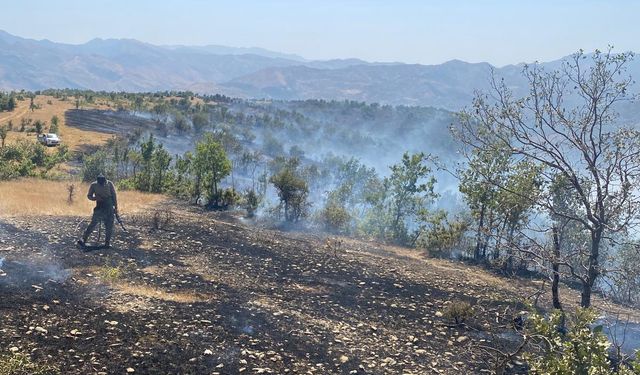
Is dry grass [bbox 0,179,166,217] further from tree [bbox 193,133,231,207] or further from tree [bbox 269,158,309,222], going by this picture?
tree [bbox 269,158,309,222]

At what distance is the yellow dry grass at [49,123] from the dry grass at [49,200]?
2414cm

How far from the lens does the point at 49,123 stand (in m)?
64.0

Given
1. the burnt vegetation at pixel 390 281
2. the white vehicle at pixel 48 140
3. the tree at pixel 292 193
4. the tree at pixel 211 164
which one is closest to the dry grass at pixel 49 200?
the burnt vegetation at pixel 390 281

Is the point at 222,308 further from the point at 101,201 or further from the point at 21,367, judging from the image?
the point at 101,201

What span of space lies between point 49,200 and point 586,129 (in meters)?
22.3

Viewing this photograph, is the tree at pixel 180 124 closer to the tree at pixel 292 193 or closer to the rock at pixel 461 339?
the tree at pixel 292 193

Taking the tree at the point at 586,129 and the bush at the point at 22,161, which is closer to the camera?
the tree at the point at 586,129

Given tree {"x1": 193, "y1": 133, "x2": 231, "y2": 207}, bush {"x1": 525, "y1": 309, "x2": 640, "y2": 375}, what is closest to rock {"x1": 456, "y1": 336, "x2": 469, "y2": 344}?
bush {"x1": 525, "y1": 309, "x2": 640, "y2": 375}

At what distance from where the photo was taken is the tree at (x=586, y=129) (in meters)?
9.60

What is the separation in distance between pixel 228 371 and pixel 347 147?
125 meters

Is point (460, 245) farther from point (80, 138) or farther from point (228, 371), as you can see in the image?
point (80, 138)

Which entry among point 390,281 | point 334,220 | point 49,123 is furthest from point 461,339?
point 49,123

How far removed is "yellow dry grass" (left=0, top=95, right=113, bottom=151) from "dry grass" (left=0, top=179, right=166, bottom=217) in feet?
79.2

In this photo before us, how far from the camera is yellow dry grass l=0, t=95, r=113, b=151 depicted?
55.4 metres
